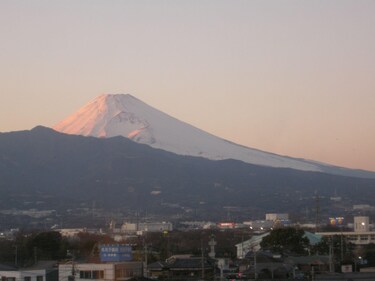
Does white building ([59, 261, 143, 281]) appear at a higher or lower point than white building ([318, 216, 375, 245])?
lower

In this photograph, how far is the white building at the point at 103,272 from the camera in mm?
34875

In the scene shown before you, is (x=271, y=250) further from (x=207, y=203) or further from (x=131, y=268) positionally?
(x=207, y=203)

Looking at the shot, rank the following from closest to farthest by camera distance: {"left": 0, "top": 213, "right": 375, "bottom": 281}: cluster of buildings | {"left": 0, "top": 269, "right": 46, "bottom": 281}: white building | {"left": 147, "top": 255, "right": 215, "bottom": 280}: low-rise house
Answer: {"left": 0, "top": 269, "right": 46, "bottom": 281}: white building, {"left": 0, "top": 213, "right": 375, "bottom": 281}: cluster of buildings, {"left": 147, "top": 255, "right": 215, "bottom": 280}: low-rise house

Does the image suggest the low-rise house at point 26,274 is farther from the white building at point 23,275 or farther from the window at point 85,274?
the window at point 85,274

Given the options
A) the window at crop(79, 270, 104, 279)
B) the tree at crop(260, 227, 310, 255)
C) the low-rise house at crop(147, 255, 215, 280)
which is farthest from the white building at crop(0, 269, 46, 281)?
the tree at crop(260, 227, 310, 255)

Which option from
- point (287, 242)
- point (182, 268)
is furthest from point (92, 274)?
point (287, 242)

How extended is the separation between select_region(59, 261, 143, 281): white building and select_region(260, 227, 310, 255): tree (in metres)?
22.0

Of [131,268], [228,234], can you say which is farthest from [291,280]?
[228,234]

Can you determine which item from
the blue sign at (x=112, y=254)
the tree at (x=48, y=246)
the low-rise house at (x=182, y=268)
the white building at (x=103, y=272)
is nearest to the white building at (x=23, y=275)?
the white building at (x=103, y=272)

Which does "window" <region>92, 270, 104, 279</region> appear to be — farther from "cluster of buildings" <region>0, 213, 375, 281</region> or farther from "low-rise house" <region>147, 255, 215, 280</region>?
"low-rise house" <region>147, 255, 215, 280</region>

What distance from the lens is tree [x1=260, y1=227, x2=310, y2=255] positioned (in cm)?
5756

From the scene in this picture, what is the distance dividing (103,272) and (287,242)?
80.3ft

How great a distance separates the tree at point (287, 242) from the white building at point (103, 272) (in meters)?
22.0

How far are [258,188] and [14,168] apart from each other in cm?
3742
